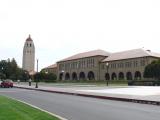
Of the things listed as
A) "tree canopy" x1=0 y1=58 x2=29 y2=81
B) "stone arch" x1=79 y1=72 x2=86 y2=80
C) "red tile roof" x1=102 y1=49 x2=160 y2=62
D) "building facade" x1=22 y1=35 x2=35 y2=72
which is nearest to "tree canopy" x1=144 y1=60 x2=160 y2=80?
"red tile roof" x1=102 y1=49 x2=160 y2=62

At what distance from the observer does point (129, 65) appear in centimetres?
12556

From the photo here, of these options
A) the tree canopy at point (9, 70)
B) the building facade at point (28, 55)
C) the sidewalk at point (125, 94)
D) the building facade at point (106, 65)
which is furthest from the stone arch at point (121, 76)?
the sidewalk at point (125, 94)

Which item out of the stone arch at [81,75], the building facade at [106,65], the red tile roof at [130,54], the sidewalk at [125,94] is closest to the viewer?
the sidewalk at [125,94]

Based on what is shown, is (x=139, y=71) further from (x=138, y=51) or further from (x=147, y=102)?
(x=147, y=102)

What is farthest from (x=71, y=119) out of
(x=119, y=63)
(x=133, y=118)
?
(x=119, y=63)

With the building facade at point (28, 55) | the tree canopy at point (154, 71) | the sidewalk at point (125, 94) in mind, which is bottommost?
the sidewalk at point (125, 94)

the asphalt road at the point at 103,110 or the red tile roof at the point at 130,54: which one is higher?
the red tile roof at the point at 130,54

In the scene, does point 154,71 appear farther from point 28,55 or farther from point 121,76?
point 28,55

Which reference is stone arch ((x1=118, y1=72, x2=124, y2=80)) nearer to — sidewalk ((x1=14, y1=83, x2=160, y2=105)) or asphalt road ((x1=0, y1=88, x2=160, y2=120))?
sidewalk ((x1=14, y1=83, x2=160, y2=105))

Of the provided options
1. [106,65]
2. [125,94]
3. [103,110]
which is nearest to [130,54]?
[106,65]

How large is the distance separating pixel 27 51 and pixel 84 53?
1750 inches

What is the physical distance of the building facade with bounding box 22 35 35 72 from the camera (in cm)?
18912

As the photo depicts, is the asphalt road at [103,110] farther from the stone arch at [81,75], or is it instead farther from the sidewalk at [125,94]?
the stone arch at [81,75]

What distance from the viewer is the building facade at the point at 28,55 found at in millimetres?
189125
